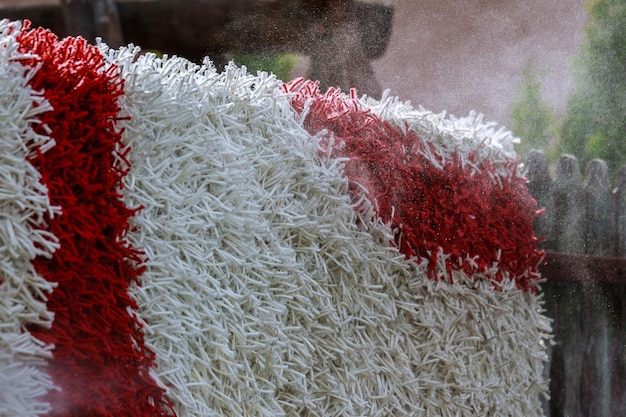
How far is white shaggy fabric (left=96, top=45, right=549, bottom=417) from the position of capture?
1.03 m

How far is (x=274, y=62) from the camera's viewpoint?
2.74m

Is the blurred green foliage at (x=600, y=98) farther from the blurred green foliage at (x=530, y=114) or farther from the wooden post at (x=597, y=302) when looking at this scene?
the wooden post at (x=597, y=302)

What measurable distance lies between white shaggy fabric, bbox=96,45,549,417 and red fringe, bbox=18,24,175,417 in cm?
3

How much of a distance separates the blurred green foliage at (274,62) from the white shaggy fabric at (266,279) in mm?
1195

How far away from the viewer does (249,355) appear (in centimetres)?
112

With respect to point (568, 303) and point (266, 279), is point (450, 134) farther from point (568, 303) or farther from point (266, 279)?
point (568, 303)

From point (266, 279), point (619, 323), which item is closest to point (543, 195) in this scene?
point (619, 323)

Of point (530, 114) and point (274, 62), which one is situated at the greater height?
point (274, 62)

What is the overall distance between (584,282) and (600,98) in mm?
849

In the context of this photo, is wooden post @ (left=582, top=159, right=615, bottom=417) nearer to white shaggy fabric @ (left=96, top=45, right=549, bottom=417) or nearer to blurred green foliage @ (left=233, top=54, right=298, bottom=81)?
white shaggy fabric @ (left=96, top=45, right=549, bottom=417)

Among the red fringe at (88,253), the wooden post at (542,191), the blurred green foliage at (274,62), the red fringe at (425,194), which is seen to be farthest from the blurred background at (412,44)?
the red fringe at (88,253)

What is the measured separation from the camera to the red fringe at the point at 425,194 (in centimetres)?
138

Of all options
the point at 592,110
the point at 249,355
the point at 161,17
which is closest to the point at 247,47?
the point at 161,17

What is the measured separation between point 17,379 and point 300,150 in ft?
2.04
